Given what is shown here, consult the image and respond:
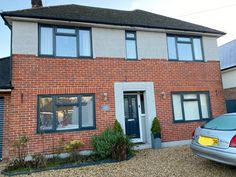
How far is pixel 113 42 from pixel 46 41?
9.36ft

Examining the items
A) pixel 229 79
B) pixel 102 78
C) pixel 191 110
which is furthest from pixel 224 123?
pixel 229 79

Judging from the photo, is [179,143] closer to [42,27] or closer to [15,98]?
[15,98]

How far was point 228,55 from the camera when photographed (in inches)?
608

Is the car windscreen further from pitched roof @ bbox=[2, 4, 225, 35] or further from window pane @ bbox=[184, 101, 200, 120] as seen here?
pitched roof @ bbox=[2, 4, 225, 35]

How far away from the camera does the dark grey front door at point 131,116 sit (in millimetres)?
9633

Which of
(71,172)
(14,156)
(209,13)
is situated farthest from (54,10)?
(209,13)

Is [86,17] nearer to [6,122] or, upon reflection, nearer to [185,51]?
[185,51]

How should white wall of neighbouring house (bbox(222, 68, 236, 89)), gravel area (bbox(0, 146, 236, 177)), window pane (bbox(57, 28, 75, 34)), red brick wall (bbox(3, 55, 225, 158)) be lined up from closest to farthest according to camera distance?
1. gravel area (bbox(0, 146, 236, 177))
2. red brick wall (bbox(3, 55, 225, 158))
3. window pane (bbox(57, 28, 75, 34))
4. white wall of neighbouring house (bbox(222, 68, 236, 89))

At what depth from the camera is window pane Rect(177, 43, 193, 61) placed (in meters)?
10.6

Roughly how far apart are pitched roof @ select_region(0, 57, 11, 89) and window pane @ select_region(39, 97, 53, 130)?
4.58 feet

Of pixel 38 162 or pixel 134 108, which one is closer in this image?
pixel 38 162

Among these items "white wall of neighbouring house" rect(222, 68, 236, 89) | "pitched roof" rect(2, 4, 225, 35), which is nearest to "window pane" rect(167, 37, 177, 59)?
"pitched roof" rect(2, 4, 225, 35)

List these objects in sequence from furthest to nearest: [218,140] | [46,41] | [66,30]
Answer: [66,30]
[46,41]
[218,140]

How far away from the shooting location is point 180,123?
389 inches
